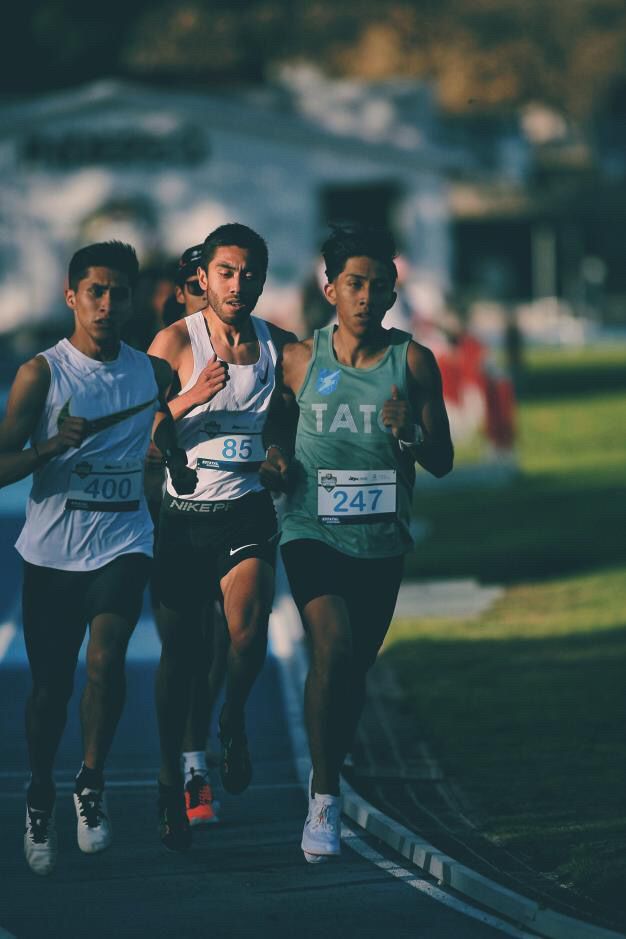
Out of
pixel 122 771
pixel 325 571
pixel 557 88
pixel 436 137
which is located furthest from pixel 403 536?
pixel 557 88

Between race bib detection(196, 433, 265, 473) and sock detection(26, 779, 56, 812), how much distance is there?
1223 millimetres

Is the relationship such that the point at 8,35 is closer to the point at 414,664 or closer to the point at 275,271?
the point at 275,271

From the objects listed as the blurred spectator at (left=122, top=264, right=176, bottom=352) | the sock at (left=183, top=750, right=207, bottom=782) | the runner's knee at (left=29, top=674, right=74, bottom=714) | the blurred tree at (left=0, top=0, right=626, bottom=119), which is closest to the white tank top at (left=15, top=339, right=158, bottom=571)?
the runner's knee at (left=29, top=674, right=74, bottom=714)

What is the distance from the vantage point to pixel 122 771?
9.09m

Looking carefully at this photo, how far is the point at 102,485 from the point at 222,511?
1.71 feet

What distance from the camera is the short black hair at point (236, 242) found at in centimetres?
757

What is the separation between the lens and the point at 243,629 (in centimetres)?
745

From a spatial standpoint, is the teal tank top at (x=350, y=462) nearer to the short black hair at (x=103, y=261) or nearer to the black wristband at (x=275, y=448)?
the black wristband at (x=275, y=448)

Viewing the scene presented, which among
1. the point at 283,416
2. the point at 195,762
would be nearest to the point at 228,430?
the point at 283,416

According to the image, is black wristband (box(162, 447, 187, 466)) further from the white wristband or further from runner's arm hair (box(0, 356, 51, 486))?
the white wristband

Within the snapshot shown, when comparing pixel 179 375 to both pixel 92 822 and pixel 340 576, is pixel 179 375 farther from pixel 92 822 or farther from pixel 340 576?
pixel 92 822

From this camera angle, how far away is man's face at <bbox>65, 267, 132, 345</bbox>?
288 inches

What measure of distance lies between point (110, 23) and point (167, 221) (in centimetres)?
1413

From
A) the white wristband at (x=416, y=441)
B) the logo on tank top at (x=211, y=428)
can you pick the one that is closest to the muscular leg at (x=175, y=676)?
the logo on tank top at (x=211, y=428)
